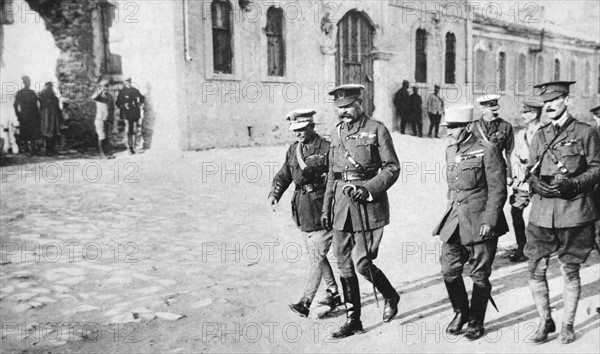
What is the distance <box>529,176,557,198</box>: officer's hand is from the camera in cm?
368

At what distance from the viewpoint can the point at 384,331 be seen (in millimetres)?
4055

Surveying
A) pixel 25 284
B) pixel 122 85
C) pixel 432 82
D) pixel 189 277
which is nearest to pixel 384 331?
pixel 189 277

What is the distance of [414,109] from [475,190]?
11802 mm

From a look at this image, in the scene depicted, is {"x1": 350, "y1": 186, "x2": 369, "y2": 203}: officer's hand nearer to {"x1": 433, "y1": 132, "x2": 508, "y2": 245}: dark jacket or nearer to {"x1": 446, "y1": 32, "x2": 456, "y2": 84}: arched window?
{"x1": 433, "y1": 132, "x2": 508, "y2": 245}: dark jacket

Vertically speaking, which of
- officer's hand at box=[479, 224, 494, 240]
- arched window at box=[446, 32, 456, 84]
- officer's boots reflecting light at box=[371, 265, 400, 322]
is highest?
arched window at box=[446, 32, 456, 84]

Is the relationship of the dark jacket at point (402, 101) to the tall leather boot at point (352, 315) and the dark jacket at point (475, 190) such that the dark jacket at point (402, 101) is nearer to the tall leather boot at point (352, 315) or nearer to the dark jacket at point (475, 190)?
the dark jacket at point (475, 190)

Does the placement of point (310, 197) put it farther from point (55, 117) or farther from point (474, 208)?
point (55, 117)

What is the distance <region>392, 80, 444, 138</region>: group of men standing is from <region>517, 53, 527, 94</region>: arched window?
103 inches

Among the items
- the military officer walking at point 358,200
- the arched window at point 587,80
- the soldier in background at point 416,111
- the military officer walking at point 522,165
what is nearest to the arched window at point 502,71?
the soldier in background at point 416,111

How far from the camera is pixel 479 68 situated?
1716 cm

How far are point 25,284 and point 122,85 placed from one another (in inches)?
245

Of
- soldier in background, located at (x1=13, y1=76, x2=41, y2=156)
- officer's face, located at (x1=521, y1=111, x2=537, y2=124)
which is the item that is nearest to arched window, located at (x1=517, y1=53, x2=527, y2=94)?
officer's face, located at (x1=521, y1=111, x2=537, y2=124)

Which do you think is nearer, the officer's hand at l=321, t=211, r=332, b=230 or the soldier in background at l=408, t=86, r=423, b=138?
the officer's hand at l=321, t=211, r=332, b=230

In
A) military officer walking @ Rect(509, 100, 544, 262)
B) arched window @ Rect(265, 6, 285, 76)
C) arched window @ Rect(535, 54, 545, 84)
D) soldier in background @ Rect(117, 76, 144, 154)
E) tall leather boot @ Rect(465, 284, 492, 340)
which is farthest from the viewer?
arched window @ Rect(535, 54, 545, 84)
